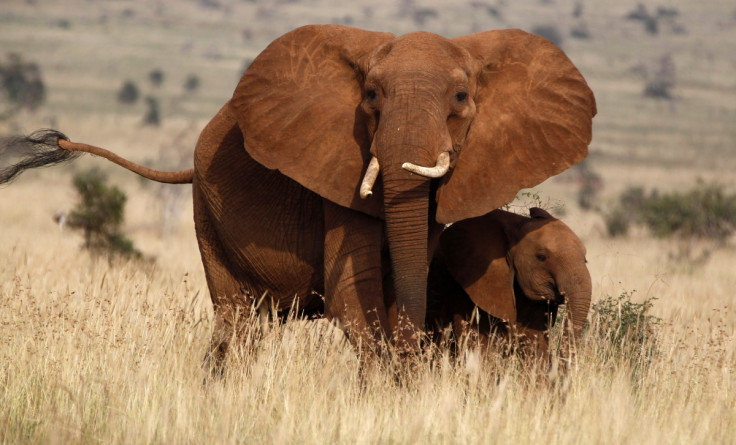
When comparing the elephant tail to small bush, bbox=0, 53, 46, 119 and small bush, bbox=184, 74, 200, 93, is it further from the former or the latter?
small bush, bbox=184, 74, 200, 93

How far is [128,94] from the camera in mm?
65875

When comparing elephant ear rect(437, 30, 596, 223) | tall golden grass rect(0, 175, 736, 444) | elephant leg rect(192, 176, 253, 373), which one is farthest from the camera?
elephant leg rect(192, 176, 253, 373)

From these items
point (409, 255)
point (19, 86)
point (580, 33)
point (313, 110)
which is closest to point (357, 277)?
point (409, 255)

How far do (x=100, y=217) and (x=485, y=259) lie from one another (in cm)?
900

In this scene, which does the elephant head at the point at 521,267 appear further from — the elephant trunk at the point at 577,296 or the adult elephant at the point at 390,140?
the adult elephant at the point at 390,140

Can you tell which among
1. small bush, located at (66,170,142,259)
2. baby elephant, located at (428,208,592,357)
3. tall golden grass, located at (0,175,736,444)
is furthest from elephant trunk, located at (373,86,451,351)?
small bush, located at (66,170,142,259)

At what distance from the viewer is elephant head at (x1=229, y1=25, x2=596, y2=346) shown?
5.73m

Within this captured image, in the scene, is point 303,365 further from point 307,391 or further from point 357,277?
point 357,277

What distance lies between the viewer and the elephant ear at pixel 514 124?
609cm

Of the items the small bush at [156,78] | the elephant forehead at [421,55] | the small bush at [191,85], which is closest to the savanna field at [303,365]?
the elephant forehead at [421,55]

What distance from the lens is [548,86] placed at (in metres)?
6.45

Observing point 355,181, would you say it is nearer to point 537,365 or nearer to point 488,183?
point 488,183

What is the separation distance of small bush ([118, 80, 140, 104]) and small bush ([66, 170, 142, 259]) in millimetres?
51878

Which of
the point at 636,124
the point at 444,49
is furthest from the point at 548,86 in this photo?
the point at 636,124
